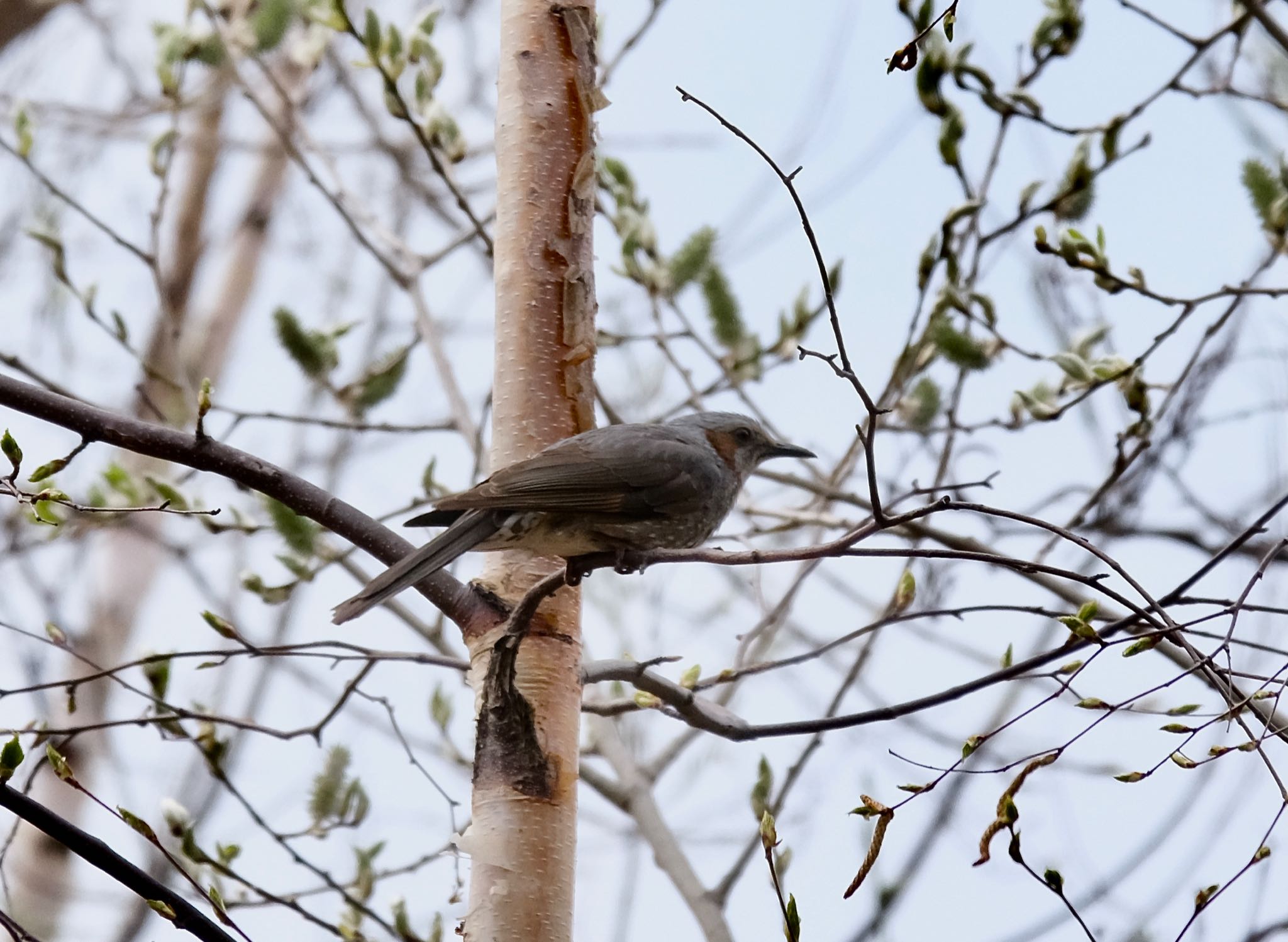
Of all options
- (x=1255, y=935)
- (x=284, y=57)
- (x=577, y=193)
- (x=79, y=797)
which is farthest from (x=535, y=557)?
(x=284, y=57)

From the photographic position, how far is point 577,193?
3.39 meters

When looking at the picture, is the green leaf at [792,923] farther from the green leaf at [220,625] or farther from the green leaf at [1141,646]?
the green leaf at [220,625]

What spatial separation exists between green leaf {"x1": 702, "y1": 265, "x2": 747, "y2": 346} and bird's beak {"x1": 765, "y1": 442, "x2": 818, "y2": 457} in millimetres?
403

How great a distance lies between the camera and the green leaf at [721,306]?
4180 mm

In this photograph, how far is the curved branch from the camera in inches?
96.3

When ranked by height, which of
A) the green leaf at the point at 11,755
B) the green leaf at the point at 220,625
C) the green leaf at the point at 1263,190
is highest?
the green leaf at the point at 1263,190

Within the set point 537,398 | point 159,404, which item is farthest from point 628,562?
point 159,404

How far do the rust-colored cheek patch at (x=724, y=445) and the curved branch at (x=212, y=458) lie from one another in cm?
145

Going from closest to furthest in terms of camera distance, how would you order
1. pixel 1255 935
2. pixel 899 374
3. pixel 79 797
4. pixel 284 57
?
pixel 1255 935, pixel 899 374, pixel 79 797, pixel 284 57

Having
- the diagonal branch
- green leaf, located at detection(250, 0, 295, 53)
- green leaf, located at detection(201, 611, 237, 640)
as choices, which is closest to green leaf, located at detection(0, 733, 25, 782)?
the diagonal branch

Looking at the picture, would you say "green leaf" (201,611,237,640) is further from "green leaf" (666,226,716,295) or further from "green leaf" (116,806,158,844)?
"green leaf" (666,226,716,295)

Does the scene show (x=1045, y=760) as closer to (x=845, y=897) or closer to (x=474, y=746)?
(x=845, y=897)

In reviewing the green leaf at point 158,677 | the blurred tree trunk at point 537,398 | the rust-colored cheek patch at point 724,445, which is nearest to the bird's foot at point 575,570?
the blurred tree trunk at point 537,398

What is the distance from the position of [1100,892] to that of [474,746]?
2.08 meters
